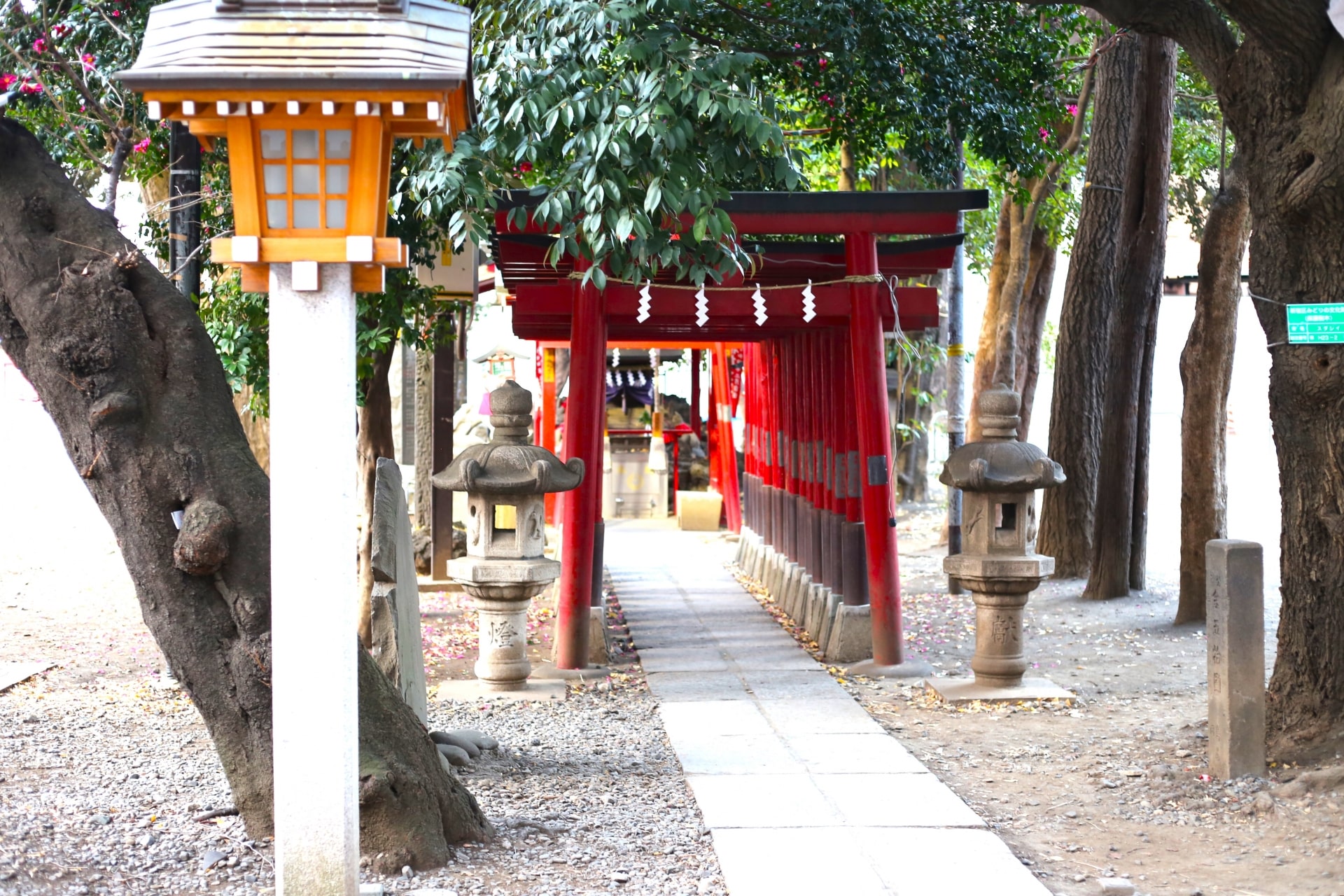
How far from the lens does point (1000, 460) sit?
7.27 m

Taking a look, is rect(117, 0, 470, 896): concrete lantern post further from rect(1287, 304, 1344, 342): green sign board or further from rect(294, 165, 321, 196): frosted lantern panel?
rect(1287, 304, 1344, 342): green sign board

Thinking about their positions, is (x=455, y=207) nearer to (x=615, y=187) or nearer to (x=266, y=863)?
(x=615, y=187)

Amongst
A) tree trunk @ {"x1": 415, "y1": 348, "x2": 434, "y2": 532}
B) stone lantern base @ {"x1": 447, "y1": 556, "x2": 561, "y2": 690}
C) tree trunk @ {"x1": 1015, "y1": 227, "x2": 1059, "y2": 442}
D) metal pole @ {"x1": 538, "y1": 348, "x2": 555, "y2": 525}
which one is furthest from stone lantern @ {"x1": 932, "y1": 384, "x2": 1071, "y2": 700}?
metal pole @ {"x1": 538, "y1": 348, "x2": 555, "y2": 525}

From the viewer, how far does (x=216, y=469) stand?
424 centimetres

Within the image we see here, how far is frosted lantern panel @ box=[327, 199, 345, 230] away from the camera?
3.64m

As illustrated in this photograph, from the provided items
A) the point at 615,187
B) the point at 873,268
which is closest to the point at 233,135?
the point at 615,187

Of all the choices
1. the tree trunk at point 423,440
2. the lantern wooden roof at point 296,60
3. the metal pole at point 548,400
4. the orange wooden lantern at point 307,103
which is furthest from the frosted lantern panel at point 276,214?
the metal pole at point 548,400

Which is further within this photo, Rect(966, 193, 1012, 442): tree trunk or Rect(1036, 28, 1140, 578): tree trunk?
Rect(966, 193, 1012, 442): tree trunk

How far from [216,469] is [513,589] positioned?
127 inches

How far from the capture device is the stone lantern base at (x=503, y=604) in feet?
23.7

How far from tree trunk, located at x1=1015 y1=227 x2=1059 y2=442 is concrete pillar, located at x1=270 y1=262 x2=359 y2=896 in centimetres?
1170

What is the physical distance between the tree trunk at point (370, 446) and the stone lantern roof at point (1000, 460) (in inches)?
166

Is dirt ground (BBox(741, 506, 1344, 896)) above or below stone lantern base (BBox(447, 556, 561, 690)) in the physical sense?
below

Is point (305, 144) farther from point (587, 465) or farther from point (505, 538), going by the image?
point (587, 465)
